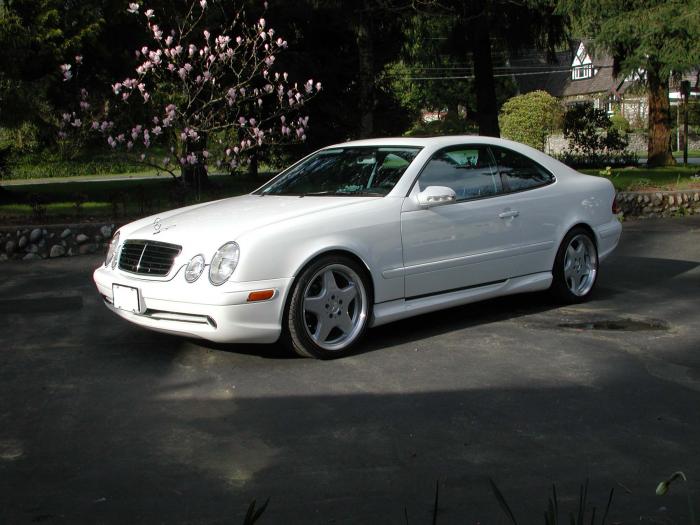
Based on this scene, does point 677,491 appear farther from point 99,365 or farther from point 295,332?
point 99,365

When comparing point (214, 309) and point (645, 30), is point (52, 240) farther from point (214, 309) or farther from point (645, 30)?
point (645, 30)

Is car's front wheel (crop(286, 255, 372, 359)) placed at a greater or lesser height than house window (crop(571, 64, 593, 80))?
lesser

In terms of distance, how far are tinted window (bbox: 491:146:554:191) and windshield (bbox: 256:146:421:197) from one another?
2.92 feet

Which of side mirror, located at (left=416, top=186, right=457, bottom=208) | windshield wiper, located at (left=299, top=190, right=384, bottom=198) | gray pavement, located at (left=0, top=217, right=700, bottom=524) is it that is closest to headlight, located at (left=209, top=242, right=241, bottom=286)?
gray pavement, located at (left=0, top=217, right=700, bottom=524)

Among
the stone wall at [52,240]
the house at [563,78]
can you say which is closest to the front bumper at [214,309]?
the stone wall at [52,240]

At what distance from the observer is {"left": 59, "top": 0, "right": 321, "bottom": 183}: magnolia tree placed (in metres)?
14.3

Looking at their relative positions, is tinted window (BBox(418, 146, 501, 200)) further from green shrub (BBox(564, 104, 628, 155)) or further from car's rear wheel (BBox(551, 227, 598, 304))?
green shrub (BBox(564, 104, 628, 155))

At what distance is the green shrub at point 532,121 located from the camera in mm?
39344

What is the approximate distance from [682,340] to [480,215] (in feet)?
5.74

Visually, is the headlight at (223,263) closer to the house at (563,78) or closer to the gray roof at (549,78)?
the house at (563,78)

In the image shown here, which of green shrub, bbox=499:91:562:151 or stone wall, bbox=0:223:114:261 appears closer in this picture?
stone wall, bbox=0:223:114:261

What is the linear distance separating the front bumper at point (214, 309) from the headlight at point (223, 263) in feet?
0.18

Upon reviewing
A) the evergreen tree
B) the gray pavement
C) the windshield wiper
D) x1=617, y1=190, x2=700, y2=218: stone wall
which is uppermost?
the evergreen tree

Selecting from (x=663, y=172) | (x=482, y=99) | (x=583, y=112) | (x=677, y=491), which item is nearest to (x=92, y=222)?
(x=677, y=491)
